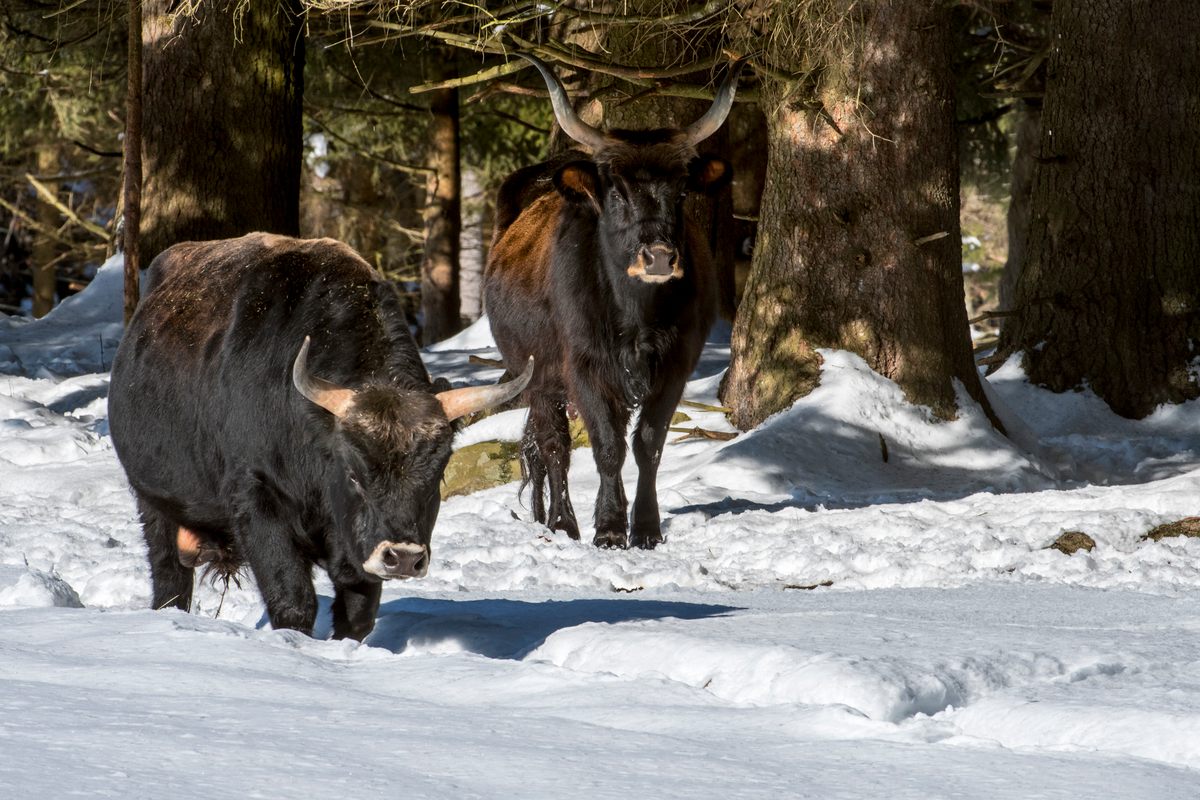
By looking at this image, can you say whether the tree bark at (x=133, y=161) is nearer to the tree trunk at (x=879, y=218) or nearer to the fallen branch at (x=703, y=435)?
the fallen branch at (x=703, y=435)

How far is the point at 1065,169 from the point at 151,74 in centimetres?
694

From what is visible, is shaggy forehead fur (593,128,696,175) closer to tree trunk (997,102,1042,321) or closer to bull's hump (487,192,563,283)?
bull's hump (487,192,563,283)

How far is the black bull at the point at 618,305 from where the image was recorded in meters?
8.43

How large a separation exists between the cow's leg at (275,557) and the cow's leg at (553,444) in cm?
364

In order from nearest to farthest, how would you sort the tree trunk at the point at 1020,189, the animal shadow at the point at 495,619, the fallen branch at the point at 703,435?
the animal shadow at the point at 495,619
the fallen branch at the point at 703,435
the tree trunk at the point at 1020,189

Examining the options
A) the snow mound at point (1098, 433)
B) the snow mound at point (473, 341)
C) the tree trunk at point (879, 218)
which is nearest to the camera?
the tree trunk at point (879, 218)

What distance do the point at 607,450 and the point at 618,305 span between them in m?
0.80

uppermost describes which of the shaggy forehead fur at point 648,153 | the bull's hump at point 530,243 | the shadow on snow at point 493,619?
the shaggy forehead fur at point 648,153

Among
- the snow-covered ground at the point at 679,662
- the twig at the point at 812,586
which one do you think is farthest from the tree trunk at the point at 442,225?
the twig at the point at 812,586

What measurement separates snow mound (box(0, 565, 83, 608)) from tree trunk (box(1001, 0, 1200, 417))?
806 cm

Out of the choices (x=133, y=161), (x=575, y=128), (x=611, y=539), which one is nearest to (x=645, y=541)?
(x=611, y=539)

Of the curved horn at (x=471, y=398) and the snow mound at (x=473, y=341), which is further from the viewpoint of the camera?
the snow mound at (x=473, y=341)

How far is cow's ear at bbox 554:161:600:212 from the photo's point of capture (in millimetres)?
8688

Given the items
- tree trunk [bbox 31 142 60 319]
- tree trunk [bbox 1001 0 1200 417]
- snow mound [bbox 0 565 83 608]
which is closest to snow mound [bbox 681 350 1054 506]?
tree trunk [bbox 1001 0 1200 417]
